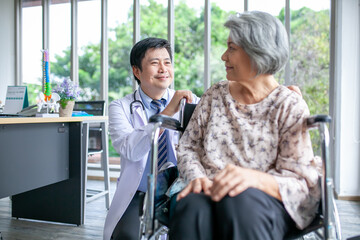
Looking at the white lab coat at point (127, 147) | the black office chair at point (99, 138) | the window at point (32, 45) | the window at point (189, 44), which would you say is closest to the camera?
the white lab coat at point (127, 147)

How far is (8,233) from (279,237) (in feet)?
6.96

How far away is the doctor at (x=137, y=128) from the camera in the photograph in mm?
1487

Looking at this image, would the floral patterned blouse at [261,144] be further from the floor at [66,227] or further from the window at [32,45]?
the window at [32,45]

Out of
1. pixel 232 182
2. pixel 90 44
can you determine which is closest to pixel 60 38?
pixel 90 44

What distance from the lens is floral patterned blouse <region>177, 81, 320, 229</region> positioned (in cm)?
106

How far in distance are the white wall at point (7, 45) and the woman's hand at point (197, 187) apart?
4.30 metres

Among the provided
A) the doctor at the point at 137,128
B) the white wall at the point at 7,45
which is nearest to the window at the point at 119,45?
the white wall at the point at 7,45

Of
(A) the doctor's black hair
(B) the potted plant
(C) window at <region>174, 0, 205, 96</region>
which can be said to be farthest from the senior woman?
(C) window at <region>174, 0, 205, 96</region>

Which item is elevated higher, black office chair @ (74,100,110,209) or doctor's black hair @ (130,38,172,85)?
doctor's black hair @ (130,38,172,85)

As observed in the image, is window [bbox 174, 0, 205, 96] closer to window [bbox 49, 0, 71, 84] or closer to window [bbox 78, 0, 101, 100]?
window [bbox 78, 0, 101, 100]

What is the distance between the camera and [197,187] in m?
1.07

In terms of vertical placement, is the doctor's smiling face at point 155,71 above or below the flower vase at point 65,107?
above

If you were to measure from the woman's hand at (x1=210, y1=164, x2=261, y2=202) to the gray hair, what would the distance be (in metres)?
0.40

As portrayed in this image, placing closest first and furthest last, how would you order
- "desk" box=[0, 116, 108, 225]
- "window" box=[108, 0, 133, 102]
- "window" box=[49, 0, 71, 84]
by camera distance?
"desk" box=[0, 116, 108, 225] < "window" box=[108, 0, 133, 102] < "window" box=[49, 0, 71, 84]
